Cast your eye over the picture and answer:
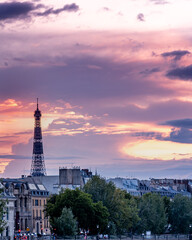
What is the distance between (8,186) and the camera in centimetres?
13700

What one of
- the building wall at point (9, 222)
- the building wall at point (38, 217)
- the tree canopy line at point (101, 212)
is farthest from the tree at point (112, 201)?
the building wall at point (38, 217)

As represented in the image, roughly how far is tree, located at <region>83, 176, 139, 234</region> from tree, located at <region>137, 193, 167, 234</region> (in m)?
12.1

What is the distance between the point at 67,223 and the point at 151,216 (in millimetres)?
40773

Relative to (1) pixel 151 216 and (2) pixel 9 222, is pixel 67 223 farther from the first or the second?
(1) pixel 151 216

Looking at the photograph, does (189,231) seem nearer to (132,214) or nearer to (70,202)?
(132,214)

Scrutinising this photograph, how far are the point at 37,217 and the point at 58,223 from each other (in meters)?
35.3

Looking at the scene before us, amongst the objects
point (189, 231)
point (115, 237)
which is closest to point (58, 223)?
point (115, 237)

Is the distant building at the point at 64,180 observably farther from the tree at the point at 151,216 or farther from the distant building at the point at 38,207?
the tree at the point at 151,216

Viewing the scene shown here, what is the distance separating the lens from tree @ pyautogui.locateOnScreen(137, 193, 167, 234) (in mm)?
152375

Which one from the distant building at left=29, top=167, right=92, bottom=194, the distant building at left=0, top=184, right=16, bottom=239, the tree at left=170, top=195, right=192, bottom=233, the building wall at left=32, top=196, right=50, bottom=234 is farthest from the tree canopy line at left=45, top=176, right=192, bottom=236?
the distant building at left=29, top=167, right=92, bottom=194

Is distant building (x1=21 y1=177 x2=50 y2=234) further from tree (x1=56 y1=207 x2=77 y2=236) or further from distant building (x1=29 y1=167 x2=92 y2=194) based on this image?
tree (x1=56 y1=207 x2=77 y2=236)

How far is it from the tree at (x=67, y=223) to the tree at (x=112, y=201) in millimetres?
16924

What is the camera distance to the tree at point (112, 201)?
136375 mm

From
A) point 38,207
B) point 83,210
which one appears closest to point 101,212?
point 83,210
